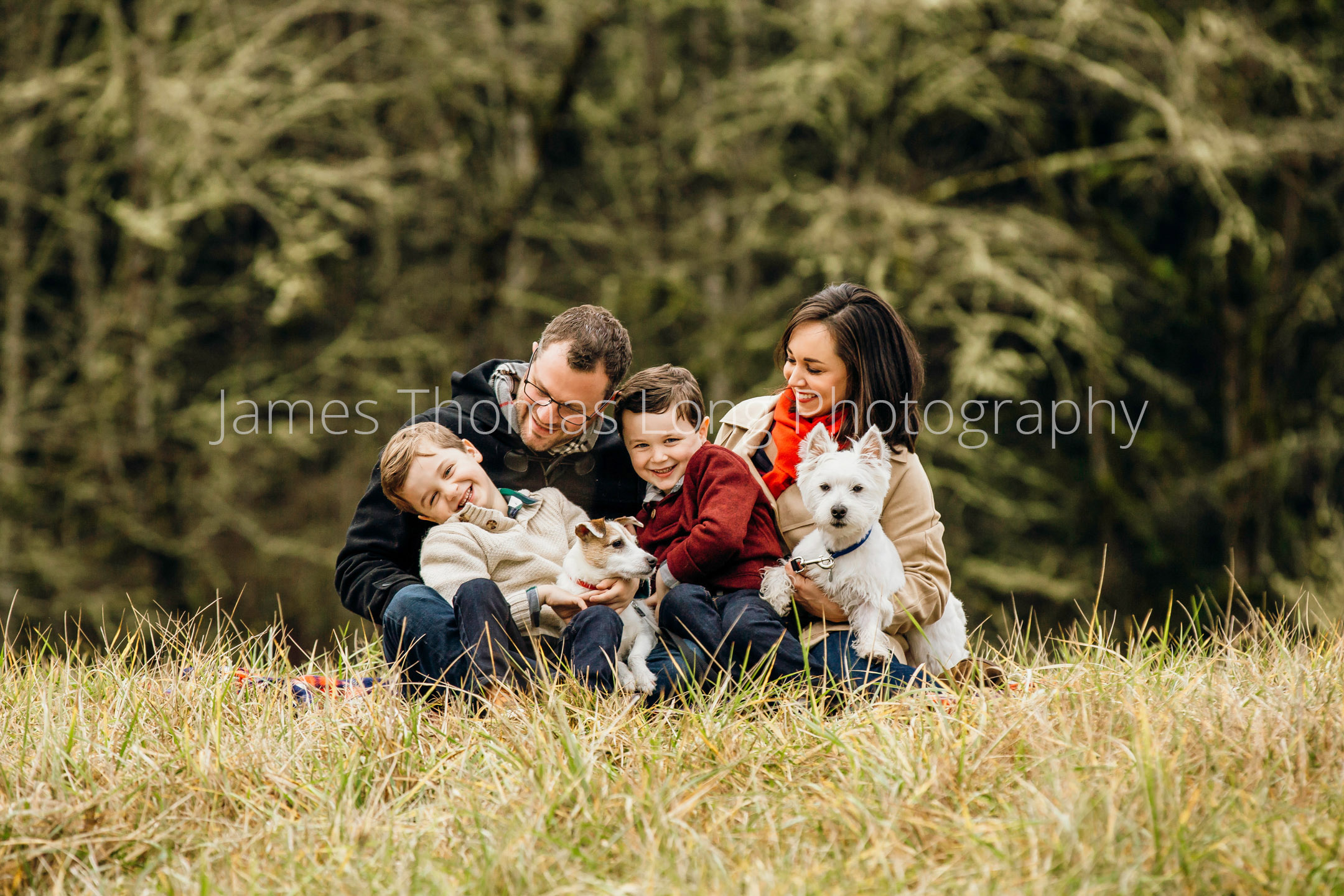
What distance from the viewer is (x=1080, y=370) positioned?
32.1ft

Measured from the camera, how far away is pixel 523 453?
389 cm

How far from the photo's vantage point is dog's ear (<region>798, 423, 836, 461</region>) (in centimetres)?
336

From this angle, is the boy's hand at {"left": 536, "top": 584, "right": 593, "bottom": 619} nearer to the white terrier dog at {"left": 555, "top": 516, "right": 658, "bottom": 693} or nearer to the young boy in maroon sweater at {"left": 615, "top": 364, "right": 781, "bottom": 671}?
the white terrier dog at {"left": 555, "top": 516, "right": 658, "bottom": 693}

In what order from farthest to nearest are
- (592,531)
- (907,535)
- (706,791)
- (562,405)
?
(562,405) → (907,535) → (592,531) → (706,791)

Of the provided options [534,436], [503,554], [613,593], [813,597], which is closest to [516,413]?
[534,436]

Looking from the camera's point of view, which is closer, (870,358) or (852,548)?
(852,548)

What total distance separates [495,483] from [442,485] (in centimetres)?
34

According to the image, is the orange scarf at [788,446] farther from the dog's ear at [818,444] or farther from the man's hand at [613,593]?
the man's hand at [613,593]

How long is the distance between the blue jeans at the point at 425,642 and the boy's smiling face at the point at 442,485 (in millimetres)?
294

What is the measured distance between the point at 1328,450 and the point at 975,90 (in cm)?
460

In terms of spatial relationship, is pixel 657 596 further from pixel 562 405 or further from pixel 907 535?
pixel 907 535

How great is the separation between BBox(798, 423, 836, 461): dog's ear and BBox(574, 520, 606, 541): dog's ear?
2.37 feet

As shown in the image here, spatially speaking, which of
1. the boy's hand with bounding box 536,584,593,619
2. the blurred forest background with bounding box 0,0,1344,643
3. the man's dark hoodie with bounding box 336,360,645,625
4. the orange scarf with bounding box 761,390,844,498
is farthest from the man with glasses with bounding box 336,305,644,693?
the blurred forest background with bounding box 0,0,1344,643

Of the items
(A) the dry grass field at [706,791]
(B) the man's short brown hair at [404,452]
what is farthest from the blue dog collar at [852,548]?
(B) the man's short brown hair at [404,452]
